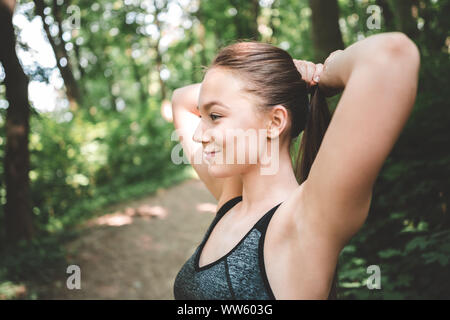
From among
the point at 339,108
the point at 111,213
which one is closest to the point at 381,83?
the point at 339,108

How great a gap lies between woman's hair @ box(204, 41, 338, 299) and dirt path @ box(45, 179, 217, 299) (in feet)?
14.5

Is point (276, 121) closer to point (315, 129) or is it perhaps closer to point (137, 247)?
point (315, 129)

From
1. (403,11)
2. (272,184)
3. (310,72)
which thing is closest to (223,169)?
(272,184)

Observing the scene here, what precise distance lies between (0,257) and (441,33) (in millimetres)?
6855

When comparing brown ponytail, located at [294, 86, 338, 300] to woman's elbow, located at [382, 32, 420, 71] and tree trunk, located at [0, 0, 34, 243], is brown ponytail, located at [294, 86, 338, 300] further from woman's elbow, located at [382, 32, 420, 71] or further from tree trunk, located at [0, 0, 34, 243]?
tree trunk, located at [0, 0, 34, 243]

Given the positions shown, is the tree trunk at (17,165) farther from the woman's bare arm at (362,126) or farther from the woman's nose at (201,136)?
the woman's bare arm at (362,126)

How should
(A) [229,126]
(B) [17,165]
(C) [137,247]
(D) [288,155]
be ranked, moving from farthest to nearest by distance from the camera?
1. (C) [137,247]
2. (B) [17,165]
3. (D) [288,155]
4. (A) [229,126]

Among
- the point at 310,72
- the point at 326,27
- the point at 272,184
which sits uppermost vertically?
the point at 326,27

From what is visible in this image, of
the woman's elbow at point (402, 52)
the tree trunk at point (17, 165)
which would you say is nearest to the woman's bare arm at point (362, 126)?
the woman's elbow at point (402, 52)

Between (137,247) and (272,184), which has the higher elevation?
(272,184)

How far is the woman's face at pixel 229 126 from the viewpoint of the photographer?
1.37 m

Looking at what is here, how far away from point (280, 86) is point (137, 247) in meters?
5.95

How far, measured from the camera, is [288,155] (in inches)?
58.8

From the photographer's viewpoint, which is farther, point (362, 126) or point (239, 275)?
point (239, 275)
